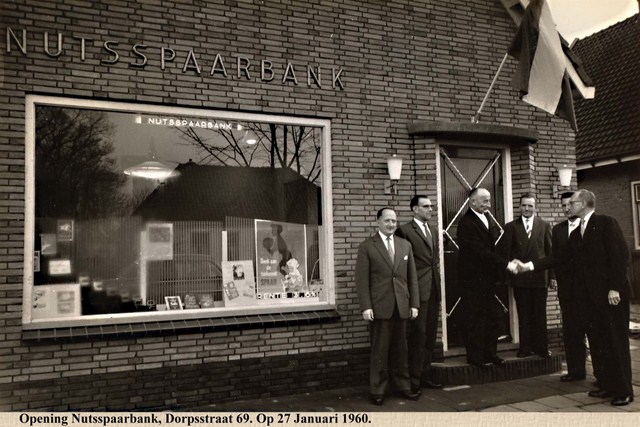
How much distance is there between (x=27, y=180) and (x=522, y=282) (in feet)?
20.6

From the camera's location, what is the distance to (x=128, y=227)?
6359 mm

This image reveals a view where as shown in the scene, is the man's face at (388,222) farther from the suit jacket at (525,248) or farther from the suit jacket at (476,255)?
the suit jacket at (525,248)

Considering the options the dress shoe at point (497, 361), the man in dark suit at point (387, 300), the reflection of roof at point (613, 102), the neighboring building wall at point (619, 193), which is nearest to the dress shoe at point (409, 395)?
the man in dark suit at point (387, 300)

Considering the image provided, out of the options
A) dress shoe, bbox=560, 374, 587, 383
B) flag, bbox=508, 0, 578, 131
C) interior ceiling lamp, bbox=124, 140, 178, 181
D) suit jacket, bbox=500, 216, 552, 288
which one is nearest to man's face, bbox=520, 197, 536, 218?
suit jacket, bbox=500, 216, 552, 288

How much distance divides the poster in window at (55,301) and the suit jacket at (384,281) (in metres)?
3.03

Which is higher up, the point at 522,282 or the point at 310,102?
the point at 310,102

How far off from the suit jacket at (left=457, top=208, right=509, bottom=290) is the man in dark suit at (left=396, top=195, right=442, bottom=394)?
45cm

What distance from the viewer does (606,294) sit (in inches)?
249

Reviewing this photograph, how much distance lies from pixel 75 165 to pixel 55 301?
57.1 inches

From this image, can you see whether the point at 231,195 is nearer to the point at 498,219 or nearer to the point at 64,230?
the point at 64,230

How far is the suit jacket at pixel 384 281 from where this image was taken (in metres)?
6.28

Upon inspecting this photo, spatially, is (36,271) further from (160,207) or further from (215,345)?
(215,345)

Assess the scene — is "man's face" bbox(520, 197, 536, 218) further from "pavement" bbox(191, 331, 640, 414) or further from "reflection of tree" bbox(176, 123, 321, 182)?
"reflection of tree" bbox(176, 123, 321, 182)

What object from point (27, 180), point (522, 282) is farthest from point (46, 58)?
point (522, 282)
